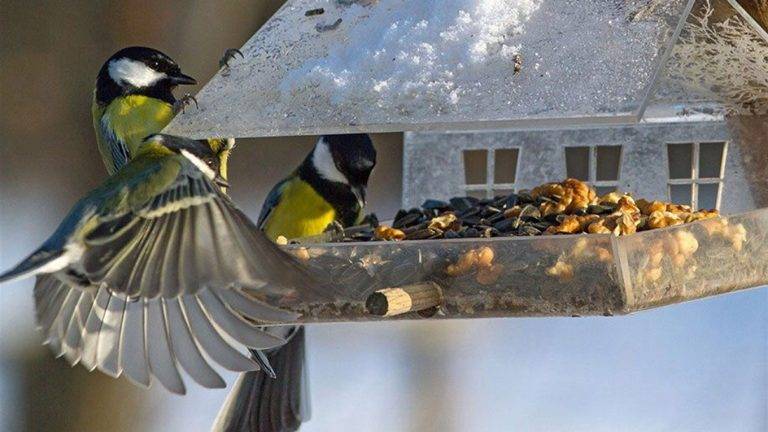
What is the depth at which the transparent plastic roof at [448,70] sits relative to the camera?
2715 mm

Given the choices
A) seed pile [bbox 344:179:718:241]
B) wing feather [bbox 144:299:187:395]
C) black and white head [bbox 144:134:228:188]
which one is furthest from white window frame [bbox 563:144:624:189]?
wing feather [bbox 144:299:187:395]

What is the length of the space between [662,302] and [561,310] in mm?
215

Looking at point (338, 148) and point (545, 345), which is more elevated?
point (338, 148)

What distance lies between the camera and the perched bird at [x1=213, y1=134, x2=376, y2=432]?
3.70m

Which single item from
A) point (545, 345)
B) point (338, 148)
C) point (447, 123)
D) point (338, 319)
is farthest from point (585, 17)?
point (545, 345)

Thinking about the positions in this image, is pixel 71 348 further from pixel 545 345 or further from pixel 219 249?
pixel 545 345

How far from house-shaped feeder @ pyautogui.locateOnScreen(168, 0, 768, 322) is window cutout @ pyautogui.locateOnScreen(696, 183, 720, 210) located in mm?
86

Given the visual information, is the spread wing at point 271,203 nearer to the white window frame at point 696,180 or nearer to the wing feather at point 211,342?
the wing feather at point 211,342

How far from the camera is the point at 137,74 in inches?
160

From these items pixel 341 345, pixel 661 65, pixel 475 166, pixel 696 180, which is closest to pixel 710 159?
pixel 696 180

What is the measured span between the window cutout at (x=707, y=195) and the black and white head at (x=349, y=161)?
3.12ft

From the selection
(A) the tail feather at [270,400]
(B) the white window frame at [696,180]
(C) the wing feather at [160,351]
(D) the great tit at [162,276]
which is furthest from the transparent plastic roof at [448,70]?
(A) the tail feather at [270,400]

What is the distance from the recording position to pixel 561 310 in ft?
9.20

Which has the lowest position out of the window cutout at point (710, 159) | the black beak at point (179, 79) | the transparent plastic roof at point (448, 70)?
the window cutout at point (710, 159)
